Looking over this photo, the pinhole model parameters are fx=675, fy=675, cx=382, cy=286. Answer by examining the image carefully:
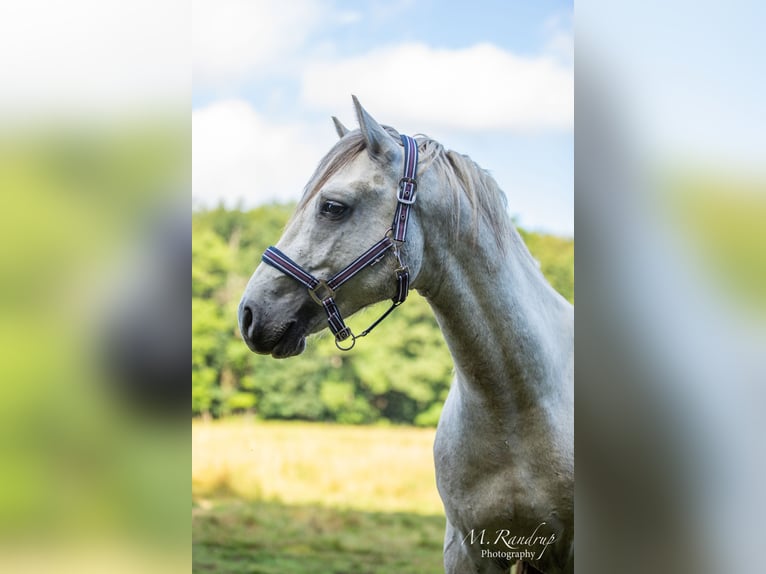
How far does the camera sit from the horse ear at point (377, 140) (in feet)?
5.41

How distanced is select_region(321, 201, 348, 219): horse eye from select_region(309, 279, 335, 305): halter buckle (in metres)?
0.16

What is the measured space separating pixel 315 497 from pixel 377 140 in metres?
3.83

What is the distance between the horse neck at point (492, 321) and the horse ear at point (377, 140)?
0.25 meters

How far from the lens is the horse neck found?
5.87ft

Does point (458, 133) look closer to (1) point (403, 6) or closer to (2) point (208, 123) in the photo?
(1) point (403, 6)

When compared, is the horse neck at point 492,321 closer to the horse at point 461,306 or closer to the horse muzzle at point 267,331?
the horse at point 461,306

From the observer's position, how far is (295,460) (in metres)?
5.08

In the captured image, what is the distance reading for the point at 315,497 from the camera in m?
4.96

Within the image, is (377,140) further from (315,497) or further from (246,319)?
(315,497)

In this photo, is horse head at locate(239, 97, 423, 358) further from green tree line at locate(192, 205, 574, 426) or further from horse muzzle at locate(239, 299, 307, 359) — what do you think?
green tree line at locate(192, 205, 574, 426)
